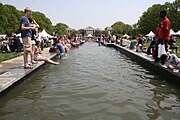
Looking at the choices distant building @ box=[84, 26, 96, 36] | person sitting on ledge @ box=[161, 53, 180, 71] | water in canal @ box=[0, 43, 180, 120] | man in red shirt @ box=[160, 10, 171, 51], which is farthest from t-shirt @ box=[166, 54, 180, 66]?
distant building @ box=[84, 26, 96, 36]

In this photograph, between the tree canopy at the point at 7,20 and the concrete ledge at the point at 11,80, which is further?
the tree canopy at the point at 7,20

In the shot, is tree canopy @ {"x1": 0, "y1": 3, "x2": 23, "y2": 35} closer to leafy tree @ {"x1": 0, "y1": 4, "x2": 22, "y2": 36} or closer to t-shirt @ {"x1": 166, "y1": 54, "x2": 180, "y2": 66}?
leafy tree @ {"x1": 0, "y1": 4, "x2": 22, "y2": 36}

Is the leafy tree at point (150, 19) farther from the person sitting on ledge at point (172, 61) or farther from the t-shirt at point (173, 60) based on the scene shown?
the t-shirt at point (173, 60)

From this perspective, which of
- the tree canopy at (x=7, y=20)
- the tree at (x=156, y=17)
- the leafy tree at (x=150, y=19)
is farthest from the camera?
the leafy tree at (x=150, y=19)

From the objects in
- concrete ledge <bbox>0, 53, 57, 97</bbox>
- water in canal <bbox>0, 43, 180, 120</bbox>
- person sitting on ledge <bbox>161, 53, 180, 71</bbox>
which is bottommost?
water in canal <bbox>0, 43, 180, 120</bbox>

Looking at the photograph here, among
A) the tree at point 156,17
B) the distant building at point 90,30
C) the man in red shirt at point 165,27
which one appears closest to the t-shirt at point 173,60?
the man in red shirt at point 165,27

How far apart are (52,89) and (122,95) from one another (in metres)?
1.94

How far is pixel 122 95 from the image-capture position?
6.20 metres

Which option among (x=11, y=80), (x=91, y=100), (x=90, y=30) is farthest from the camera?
(x=90, y=30)

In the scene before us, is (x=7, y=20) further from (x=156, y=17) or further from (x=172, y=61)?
(x=172, y=61)

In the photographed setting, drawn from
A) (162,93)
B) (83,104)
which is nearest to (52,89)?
(83,104)

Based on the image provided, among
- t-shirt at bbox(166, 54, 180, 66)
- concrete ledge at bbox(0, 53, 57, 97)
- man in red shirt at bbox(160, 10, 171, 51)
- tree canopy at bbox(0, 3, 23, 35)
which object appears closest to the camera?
concrete ledge at bbox(0, 53, 57, 97)

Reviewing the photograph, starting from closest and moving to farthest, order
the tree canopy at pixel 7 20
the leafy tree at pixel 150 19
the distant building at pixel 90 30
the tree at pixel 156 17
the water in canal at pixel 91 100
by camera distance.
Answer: the water in canal at pixel 91 100, the tree canopy at pixel 7 20, the tree at pixel 156 17, the leafy tree at pixel 150 19, the distant building at pixel 90 30

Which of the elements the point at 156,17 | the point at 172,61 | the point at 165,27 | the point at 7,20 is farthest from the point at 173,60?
the point at 156,17
